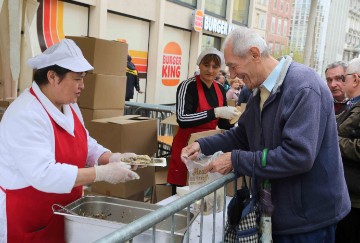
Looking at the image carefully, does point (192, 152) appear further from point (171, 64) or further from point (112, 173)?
point (171, 64)

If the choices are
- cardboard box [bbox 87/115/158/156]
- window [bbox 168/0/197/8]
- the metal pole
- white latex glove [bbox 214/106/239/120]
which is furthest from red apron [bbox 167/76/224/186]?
window [bbox 168/0/197/8]

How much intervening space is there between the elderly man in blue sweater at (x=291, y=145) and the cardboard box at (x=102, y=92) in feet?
7.43

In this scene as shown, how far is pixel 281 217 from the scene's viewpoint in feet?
5.99

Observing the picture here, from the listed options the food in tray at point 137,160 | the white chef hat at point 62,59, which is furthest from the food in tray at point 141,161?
the white chef hat at point 62,59

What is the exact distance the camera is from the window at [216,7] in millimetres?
14683

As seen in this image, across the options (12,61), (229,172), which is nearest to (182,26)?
(12,61)

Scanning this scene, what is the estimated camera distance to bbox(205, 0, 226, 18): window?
1468cm

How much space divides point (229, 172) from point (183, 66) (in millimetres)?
12044

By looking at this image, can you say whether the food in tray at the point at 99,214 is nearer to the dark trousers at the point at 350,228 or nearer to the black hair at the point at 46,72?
the black hair at the point at 46,72

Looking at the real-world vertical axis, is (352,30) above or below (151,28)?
above

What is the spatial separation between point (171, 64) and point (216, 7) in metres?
3.84

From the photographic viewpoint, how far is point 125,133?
3.40 metres

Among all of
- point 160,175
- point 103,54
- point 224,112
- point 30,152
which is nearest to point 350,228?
point 224,112

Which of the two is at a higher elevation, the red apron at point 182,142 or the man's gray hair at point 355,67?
the man's gray hair at point 355,67
